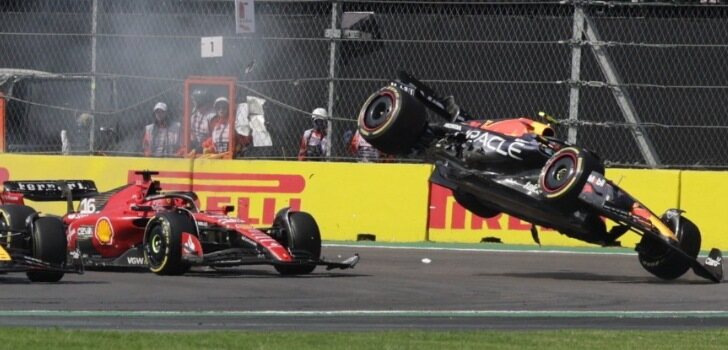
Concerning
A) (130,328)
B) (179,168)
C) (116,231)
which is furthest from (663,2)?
(130,328)

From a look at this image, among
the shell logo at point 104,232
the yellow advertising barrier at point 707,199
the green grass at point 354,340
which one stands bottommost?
the green grass at point 354,340

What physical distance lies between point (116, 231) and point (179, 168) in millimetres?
4992

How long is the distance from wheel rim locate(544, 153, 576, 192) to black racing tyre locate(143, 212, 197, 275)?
2951mm

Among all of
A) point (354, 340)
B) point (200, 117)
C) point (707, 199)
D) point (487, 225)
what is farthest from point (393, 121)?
point (354, 340)

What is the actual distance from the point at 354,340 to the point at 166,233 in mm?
4509

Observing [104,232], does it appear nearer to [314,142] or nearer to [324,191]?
[324,191]

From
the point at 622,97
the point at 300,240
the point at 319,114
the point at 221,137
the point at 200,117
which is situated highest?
the point at 622,97

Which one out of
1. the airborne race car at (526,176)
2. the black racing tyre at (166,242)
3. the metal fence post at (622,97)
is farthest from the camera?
the metal fence post at (622,97)

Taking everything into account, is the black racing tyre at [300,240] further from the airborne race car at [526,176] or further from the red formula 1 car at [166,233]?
the airborne race car at [526,176]

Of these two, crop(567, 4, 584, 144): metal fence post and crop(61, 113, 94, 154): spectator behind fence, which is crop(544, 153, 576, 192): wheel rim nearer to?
crop(567, 4, 584, 144): metal fence post

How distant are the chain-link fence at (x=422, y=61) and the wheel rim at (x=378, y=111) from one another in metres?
2.62

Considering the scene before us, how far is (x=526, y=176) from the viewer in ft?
48.5

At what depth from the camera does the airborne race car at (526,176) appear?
47.0ft

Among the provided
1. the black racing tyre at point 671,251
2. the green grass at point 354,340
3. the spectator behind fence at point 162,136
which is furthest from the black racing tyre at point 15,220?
the spectator behind fence at point 162,136
